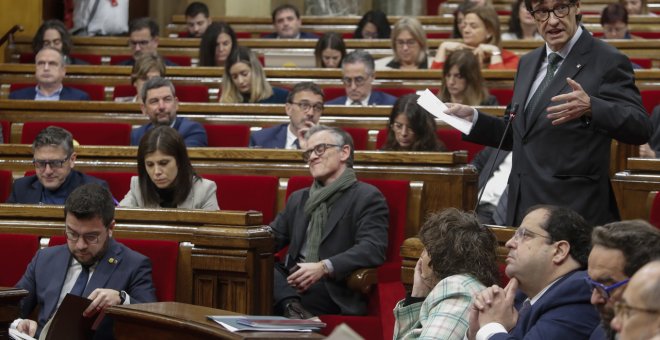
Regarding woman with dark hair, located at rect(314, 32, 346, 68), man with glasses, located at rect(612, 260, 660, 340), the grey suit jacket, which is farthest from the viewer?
woman with dark hair, located at rect(314, 32, 346, 68)

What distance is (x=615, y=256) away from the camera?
84.8 inches

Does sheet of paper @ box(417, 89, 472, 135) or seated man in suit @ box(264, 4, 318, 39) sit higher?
seated man in suit @ box(264, 4, 318, 39)

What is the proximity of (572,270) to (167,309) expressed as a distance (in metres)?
0.93

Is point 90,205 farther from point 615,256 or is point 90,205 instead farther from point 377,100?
point 377,100

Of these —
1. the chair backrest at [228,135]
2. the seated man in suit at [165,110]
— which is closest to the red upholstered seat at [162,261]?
the seated man in suit at [165,110]

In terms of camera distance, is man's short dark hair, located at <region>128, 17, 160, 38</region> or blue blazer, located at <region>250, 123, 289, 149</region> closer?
blue blazer, located at <region>250, 123, 289, 149</region>

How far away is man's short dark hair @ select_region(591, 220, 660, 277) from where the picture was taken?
213 cm

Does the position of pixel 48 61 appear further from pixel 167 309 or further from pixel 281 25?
pixel 167 309

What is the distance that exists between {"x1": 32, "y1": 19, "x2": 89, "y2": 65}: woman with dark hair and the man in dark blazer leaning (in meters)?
4.46

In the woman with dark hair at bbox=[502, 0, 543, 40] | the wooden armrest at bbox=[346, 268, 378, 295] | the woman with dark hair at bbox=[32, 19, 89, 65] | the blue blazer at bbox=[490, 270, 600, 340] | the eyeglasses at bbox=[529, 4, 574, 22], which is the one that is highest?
the woman with dark hair at bbox=[502, 0, 543, 40]

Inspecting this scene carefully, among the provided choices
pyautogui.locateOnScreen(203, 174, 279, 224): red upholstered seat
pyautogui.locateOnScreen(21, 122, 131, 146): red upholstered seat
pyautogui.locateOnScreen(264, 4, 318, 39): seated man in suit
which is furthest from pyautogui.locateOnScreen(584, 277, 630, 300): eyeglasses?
pyautogui.locateOnScreen(264, 4, 318, 39): seated man in suit

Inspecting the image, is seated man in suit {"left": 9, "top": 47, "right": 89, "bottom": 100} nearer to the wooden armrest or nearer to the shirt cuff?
the wooden armrest

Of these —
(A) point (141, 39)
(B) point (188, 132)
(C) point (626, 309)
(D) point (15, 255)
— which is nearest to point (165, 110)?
(B) point (188, 132)

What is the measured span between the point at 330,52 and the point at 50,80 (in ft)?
4.78
